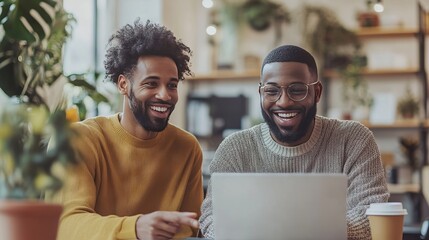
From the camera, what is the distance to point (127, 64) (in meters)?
2.84

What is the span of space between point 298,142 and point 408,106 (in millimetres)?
4975

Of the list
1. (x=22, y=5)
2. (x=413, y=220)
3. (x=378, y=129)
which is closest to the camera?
(x=22, y=5)

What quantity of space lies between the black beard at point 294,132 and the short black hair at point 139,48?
39cm

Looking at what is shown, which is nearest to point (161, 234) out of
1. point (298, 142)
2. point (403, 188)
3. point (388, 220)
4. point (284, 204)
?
point (284, 204)

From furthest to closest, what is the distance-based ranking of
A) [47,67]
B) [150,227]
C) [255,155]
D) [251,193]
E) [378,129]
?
[378,129] → [47,67] → [255,155] → [150,227] → [251,193]

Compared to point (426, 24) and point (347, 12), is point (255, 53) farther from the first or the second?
point (426, 24)

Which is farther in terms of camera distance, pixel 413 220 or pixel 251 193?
pixel 413 220

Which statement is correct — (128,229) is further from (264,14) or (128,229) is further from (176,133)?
(264,14)

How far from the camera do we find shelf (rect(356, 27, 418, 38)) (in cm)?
754

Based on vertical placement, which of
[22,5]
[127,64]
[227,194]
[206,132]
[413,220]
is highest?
[22,5]

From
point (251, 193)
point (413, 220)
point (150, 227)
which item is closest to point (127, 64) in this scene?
point (150, 227)

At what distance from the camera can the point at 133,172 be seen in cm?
284

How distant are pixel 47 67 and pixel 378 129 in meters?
4.38

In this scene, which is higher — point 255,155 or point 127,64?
point 127,64
